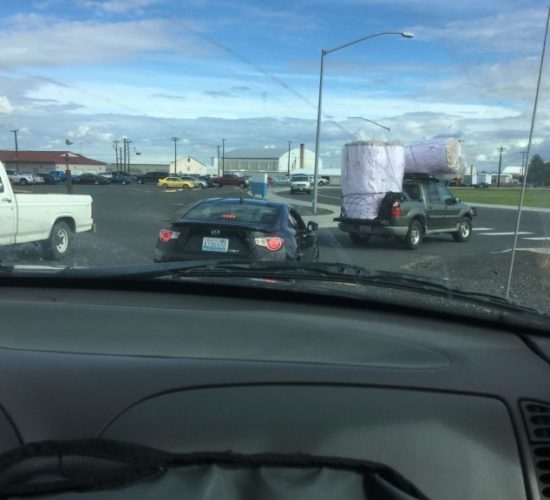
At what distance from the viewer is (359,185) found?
56.2 ft

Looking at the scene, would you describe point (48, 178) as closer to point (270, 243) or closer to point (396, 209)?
point (396, 209)

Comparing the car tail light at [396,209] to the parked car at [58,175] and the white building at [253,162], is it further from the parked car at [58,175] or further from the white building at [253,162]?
the white building at [253,162]

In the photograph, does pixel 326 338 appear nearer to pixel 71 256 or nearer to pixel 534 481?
pixel 534 481

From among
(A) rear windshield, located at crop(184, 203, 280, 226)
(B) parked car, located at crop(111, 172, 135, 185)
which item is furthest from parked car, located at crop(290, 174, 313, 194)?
(A) rear windshield, located at crop(184, 203, 280, 226)

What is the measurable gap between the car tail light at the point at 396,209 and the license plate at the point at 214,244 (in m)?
8.97

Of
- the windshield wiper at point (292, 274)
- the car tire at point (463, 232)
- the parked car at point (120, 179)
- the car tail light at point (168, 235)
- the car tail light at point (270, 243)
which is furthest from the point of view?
the parked car at point (120, 179)

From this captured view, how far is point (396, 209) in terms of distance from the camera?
53.5 feet

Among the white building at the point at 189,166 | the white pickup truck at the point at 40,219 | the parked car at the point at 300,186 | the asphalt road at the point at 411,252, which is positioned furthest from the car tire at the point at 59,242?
the white building at the point at 189,166

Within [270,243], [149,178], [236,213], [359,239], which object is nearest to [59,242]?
[236,213]

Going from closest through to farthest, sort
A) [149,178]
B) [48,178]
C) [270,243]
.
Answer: [270,243] → [48,178] → [149,178]

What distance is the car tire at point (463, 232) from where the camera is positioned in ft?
61.0

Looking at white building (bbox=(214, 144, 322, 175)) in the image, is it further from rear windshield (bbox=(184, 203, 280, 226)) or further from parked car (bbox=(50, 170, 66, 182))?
rear windshield (bbox=(184, 203, 280, 226))

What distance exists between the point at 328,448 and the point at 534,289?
8.43 meters

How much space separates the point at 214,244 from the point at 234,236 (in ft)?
0.90
